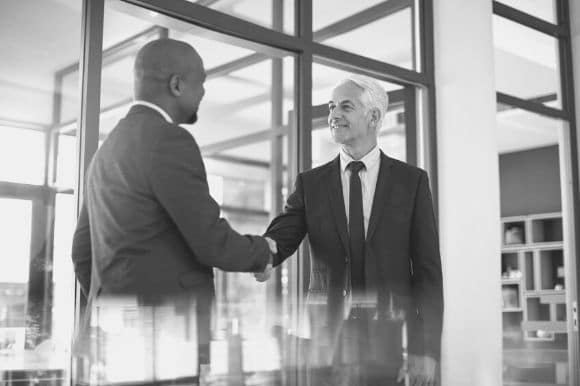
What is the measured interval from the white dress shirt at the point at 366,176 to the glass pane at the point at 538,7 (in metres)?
2.75

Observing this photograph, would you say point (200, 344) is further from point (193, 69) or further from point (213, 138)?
point (213, 138)

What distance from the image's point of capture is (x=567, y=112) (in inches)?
197

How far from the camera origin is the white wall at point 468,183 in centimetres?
396

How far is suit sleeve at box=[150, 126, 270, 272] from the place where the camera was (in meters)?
1.53

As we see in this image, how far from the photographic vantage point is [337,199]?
2264mm

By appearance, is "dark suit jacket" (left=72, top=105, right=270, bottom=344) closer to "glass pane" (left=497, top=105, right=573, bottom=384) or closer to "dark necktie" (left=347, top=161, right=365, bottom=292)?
"dark necktie" (left=347, top=161, right=365, bottom=292)

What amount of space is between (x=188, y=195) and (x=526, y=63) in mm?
3805

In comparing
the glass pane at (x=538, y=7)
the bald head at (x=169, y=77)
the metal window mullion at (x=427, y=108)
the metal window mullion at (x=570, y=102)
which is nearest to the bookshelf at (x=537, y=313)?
the metal window mullion at (x=570, y=102)

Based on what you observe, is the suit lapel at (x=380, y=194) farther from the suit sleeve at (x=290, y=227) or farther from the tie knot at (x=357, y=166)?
the suit sleeve at (x=290, y=227)

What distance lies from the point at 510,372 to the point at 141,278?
3.20 m

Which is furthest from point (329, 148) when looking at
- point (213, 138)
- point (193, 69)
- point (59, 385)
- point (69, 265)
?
point (193, 69)

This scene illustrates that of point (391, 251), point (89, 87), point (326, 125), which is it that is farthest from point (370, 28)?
point (391, 251)

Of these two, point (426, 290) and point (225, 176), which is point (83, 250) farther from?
point (225, 176)

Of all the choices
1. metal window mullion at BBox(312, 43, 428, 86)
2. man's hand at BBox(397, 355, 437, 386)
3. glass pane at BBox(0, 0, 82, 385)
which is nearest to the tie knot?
man's hand at BBox(397, 355, 437, 386)
